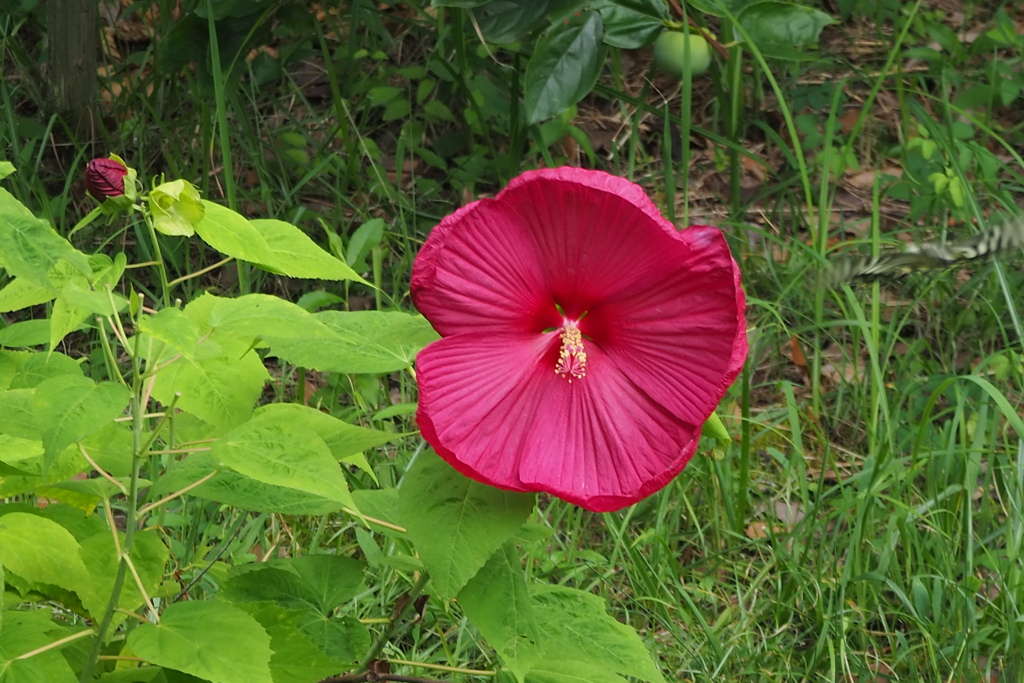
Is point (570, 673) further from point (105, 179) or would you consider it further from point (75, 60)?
point (75, 60)

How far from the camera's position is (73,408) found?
83 centimetres

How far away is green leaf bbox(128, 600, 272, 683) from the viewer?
913 mm

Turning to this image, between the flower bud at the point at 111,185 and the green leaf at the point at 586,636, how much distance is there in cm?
54

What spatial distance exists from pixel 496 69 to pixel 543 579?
4.52 feet

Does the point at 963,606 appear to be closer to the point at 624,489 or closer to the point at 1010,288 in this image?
the point at 1010,288

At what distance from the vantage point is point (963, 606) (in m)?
1.75

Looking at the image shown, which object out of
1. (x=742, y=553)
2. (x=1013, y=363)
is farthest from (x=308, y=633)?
(x=1013, y=363)

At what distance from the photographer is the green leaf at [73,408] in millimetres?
805

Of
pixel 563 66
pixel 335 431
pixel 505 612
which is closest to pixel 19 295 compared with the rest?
pixel 335 431

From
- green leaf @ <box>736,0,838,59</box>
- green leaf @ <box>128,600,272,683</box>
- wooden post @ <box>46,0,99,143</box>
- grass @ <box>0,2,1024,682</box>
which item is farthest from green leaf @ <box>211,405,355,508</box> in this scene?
wooden post @ <box>46,0,99,143</box>

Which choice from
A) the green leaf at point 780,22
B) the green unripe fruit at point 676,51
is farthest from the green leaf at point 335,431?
the green unripe fruit at point 676,51

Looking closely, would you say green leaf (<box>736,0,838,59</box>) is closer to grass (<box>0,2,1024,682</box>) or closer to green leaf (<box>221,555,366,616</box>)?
grass (<box>0,2,1024,682</box>)

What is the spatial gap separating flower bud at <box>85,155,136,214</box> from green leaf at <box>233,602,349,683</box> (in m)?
0.42

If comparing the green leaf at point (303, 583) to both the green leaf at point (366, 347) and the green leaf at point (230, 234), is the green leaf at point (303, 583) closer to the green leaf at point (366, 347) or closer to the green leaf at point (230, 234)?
the green leaf at point (366, 347)
